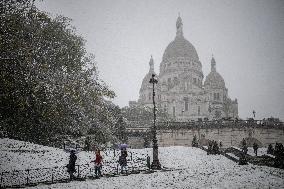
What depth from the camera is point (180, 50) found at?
79688 millimetres

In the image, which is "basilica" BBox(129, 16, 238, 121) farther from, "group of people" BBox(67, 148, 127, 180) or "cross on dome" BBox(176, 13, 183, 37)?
"group of people" BBox(67, 148, 127, 180)

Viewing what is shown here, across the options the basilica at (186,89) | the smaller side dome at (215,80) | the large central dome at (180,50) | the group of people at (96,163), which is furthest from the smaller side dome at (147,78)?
the group of people at (96,163)

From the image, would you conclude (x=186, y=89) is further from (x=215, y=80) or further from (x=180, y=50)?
(x=180, y=50)

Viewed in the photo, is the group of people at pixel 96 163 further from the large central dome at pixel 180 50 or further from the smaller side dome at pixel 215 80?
the large central dome at pixel 180 50

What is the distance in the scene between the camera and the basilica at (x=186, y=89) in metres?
67.4

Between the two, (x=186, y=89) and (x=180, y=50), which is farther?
(x=180, y=50)

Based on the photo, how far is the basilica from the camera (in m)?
67.4

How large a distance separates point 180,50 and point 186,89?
16.5 meters

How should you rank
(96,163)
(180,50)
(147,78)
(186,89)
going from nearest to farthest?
(96,163) < (186,89) < (180,50) < (147,78)

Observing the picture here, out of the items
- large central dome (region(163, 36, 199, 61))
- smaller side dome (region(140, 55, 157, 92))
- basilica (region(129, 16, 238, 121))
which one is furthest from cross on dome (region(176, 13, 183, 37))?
smaller side dome (region(140, 55, 157, 92))

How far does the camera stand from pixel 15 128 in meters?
20.9

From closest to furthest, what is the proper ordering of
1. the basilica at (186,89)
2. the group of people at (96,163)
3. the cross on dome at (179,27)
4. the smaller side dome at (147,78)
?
1. the group of people at (96,163)
2. the basilica at (186,89)
3. the smaller side dome at (147,78)
4. the cross on dome at (179,27)

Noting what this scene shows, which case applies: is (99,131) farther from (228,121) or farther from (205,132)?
(228,121)

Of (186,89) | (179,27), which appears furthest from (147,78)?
(179,27)
